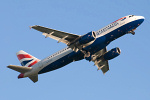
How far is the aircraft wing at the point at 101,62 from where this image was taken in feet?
221

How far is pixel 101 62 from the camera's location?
6969cm

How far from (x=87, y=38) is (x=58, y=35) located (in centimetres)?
510

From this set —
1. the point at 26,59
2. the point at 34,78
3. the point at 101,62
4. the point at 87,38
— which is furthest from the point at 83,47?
the point at 26,59

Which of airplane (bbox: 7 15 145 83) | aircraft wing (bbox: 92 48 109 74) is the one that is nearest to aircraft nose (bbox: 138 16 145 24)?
airplane (bbox: 7 15 145 83)

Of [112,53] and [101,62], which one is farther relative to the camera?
[101,62]

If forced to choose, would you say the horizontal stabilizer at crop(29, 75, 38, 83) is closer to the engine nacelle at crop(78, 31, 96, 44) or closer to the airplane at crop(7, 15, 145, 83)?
the airplane at crop(7, 15, 145, 83)

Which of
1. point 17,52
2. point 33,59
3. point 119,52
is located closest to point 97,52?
point 119,52

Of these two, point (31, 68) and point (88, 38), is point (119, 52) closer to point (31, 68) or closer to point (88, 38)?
point (88, 38)

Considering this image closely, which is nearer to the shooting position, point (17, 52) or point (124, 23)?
point (124, 23)

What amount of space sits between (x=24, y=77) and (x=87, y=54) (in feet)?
46.0

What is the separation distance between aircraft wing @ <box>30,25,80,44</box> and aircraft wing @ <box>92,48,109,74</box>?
28.8 feet

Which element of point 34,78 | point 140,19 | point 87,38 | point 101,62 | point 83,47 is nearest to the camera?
point 87,38

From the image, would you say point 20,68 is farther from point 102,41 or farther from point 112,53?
point 112,53

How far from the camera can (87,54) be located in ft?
206
